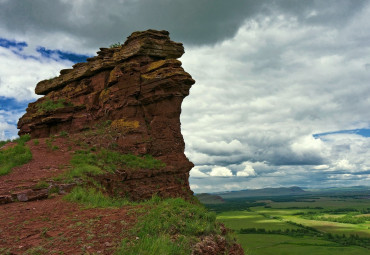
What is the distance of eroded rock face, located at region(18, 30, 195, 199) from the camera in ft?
71.1

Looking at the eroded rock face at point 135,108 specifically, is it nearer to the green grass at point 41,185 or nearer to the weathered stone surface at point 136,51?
the weathered stone surface at point 136,51

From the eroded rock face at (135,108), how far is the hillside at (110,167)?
0.33 feet

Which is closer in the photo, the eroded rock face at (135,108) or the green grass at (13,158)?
the green grass at (13,158)

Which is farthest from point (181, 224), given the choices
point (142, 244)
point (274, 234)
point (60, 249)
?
point (274, 234)

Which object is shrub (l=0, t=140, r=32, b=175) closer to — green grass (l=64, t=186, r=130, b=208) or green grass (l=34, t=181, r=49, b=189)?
green grass (l=34, t=181, r=49, b=189)

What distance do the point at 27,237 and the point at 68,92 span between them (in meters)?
26.0

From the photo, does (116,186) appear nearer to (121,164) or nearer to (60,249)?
(121,164)

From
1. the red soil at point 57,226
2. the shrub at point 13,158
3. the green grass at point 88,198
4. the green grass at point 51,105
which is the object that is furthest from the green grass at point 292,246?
the red soil at point 57,226

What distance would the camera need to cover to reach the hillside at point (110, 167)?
8352 millimetres

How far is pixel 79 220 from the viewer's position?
31.3ft

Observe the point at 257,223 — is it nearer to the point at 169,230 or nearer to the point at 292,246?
the point at 292,246

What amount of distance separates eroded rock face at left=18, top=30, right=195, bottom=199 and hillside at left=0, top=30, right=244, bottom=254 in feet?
0.33

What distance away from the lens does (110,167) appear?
18.4 m

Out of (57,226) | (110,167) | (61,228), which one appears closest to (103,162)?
(110,167)
